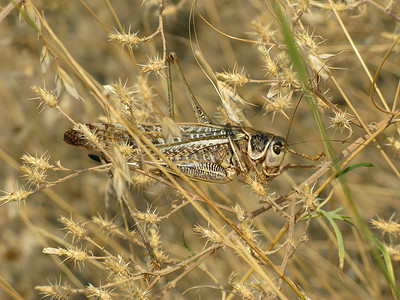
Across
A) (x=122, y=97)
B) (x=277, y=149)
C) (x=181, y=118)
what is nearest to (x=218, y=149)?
(x=277, y=149)

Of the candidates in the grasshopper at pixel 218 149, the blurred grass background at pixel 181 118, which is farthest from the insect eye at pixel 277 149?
the blurred grass background at pixel 181 118

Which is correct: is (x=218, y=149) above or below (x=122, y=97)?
below

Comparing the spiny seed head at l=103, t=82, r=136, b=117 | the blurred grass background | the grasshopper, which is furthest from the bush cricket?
the blurred grass background

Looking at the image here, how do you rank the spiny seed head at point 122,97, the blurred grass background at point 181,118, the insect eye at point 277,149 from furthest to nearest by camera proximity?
the blurred grass background at point 181,118 → the insect eye at point 277,149 → the spiny seed head at point 122,97

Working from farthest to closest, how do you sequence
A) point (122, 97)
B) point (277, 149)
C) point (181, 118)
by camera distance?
point (181, 118), point (277, 149), point (122, 97)

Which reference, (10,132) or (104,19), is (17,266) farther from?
(104,19)

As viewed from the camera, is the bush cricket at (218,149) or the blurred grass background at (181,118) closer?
the bush cricket at (218,149)

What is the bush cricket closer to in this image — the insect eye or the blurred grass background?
the insect eye

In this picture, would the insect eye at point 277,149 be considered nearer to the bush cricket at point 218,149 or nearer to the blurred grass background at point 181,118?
the bush cricket at point 218,149

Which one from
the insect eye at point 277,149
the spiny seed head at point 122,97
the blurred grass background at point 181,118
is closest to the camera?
the spiny seed head at point 122,97

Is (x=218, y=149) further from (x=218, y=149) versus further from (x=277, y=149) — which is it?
Result: (x=277, y=149)

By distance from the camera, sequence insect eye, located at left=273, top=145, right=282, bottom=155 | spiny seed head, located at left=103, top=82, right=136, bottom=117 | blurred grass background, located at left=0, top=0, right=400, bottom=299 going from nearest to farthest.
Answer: spiny seed head, located at left=103, top=82, right=136, bottom=117 < insect eye, located at left=273, top=145, right=282, bottom=155 < blurred grass background, located at left=0, top=0, right=400, bottom=299

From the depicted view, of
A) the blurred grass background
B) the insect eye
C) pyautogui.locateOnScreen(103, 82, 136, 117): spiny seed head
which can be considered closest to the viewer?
pyautogui.locateOnScreen(103, 82, 136, 117): spiny seed head
